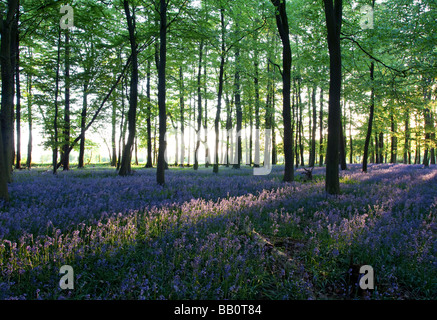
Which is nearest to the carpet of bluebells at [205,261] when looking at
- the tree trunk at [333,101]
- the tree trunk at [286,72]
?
the tree trunk at [333,101]

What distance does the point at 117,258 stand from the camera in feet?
10.9

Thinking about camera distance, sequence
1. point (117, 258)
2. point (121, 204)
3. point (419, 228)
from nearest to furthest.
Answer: point (117, 258) < point (419, 228) < point (121, 204)

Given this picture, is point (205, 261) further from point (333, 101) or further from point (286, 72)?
point (286, 72)

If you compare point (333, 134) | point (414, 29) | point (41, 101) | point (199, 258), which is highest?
point (414, 29)

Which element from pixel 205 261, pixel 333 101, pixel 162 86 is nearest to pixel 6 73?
pixel 162 86

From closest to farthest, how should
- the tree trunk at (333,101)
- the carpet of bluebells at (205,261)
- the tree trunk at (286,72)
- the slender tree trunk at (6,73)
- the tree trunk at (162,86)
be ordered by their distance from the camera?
the carpet of bluebells at (205,261) → the slender tree trunk at (6,73) → the tree trunk at (333,101) → the tree trunk at (162,86) → the tree trunk at (286,72)

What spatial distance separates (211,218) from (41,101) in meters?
12.4

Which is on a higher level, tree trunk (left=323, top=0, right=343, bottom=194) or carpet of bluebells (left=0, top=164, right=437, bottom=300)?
tree trunk (left=323, top=0, right=343, bottom=194)

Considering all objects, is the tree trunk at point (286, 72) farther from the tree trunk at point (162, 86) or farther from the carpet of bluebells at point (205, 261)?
the carpet of bluebells at point (205, 261)

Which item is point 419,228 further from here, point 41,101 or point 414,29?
point 41,101

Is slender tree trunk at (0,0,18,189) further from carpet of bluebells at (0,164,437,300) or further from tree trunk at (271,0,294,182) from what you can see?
tree trunk at (271,0,294,182)

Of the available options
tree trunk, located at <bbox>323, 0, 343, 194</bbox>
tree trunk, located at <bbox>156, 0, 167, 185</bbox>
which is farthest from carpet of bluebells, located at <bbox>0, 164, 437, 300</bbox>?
tree trunk, located at <bbox>156, 0, 167, 185</bbox>

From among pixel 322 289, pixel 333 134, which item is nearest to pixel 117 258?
pixel 322 289
